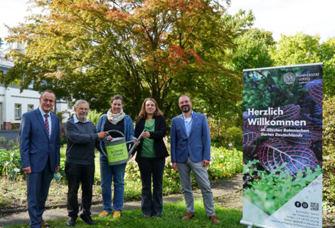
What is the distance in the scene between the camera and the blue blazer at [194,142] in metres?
4.62

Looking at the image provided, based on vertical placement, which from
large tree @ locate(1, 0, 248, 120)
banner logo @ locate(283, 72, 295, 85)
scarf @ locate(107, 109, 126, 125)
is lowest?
scarf @ locate(107, 109, 126, 125)

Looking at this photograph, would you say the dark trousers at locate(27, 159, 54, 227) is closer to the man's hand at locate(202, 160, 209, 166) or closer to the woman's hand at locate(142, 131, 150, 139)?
the woman's hand at locate(142, 131, 150, 139)

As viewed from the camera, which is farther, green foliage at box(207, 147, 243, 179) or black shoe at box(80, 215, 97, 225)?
green foliage at box(207, 147, 243, 179)

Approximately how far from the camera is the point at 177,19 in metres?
7.54

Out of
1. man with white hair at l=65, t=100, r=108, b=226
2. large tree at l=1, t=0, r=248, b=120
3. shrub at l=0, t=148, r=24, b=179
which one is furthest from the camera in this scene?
large tree at l=1, t=0, r=248, b=120

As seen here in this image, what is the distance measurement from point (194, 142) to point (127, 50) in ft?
14.2

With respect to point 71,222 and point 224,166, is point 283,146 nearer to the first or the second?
point 71,222

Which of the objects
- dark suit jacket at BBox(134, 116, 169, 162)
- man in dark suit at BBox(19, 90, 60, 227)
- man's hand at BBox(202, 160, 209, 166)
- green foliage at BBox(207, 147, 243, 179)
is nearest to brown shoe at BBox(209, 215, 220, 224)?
man's hand at BBox(202, 160, 209, 166)

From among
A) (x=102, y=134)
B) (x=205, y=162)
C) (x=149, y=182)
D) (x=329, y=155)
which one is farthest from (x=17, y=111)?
(x=329, y=155)

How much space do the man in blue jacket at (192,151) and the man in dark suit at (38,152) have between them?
1.92m

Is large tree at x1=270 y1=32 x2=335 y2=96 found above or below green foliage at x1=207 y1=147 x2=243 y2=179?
above

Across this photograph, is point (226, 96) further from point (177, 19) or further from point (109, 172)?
point (109, 172)

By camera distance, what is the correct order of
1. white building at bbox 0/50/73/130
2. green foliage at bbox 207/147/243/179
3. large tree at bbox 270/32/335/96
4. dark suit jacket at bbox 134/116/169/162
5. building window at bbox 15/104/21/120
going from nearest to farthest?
dark suit jacket at bbox 134/116/169/162 → green foliage at bbox 207/147/243/179 → large tree at bbox 270/32/335/96 → white building at bbox 0/50/73/130 → building window at bbox 15/104/21/120

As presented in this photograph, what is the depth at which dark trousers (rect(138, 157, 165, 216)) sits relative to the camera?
4738mm
